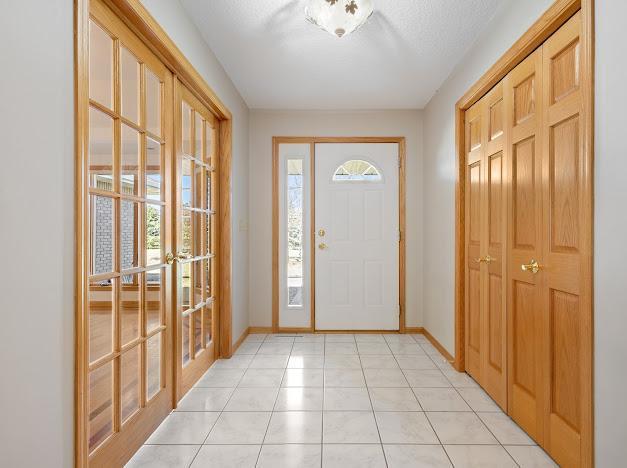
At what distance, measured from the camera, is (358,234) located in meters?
4.13

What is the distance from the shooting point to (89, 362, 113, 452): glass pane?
1.56 meters

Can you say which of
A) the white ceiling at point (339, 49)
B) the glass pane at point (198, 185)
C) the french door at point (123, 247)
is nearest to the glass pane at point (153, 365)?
the french door at point (123, 247)

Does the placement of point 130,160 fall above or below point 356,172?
below

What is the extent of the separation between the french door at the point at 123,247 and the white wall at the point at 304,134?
1.85m

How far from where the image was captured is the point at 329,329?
414 centimetres

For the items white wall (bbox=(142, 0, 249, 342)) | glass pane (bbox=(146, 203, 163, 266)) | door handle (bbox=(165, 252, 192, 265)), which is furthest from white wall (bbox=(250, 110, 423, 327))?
glass pane (bbox=(146, 203, 163, 266))

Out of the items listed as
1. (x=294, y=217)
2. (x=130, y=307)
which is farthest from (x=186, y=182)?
(x=294, y=217)

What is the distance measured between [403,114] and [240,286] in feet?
7.93

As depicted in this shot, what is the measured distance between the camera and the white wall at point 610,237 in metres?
1.34

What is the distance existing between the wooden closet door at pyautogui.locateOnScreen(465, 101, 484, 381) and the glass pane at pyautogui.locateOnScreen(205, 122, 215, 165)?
6.44 feet

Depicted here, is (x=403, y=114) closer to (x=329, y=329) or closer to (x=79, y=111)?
(x=329, y=329)

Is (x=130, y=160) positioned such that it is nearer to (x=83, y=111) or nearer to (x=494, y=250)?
(x=83, y=111)

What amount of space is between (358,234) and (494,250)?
1.78 m

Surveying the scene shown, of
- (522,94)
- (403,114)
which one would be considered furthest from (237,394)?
(403,114)
